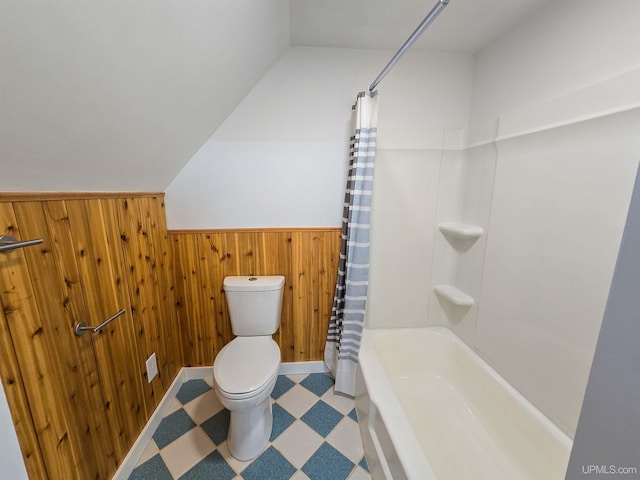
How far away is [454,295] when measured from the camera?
1.73 m

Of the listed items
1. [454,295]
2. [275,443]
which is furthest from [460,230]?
[275,443]

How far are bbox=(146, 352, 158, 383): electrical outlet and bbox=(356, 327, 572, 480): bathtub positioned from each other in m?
1.25

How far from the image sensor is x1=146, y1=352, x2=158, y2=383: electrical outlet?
57.0 inches

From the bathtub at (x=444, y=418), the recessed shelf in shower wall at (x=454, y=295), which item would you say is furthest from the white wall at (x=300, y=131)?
the bathtub at (x=444, y=418)

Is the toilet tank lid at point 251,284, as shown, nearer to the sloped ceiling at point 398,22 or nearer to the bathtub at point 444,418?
the bathtub at point 444,418

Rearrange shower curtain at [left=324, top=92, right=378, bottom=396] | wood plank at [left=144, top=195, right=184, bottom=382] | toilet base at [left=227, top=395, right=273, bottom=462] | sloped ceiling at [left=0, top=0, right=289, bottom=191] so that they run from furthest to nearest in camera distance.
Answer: wood plank at [left=144, top=195, right=184, bottom=382] → shower curtain at [left=324, top=92, right=378, bottom=396] → toilet base at [left=227, top=395, right=273, bottom=462] → sloped ceiling at [left=0, top=0, right=289, bottom=191]

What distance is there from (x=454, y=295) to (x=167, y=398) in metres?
2.05

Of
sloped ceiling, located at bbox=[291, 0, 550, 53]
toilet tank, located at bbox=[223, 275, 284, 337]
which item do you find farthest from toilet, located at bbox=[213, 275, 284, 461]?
sloped ceiling, located at bbox=[291, 0, 550, 53]

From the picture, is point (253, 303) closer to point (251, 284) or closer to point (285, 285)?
point (251, 284)

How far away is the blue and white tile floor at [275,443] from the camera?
1253 millimetres

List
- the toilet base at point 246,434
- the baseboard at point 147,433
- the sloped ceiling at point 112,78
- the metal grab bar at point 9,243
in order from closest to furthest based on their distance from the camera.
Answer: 1. the sloped ceiling at point 112,78
2. the metal grab bar at point 9,243
3. the baseboard at point 147,433
4. the toilet base at point 246,434

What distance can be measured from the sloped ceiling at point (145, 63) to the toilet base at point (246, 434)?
1.32 metres

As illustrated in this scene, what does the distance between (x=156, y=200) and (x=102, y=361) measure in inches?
36.1

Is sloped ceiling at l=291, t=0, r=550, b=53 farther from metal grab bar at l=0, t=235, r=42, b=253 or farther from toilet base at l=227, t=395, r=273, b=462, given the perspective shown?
toilet base at l=227, t=395, r=273, b=462
